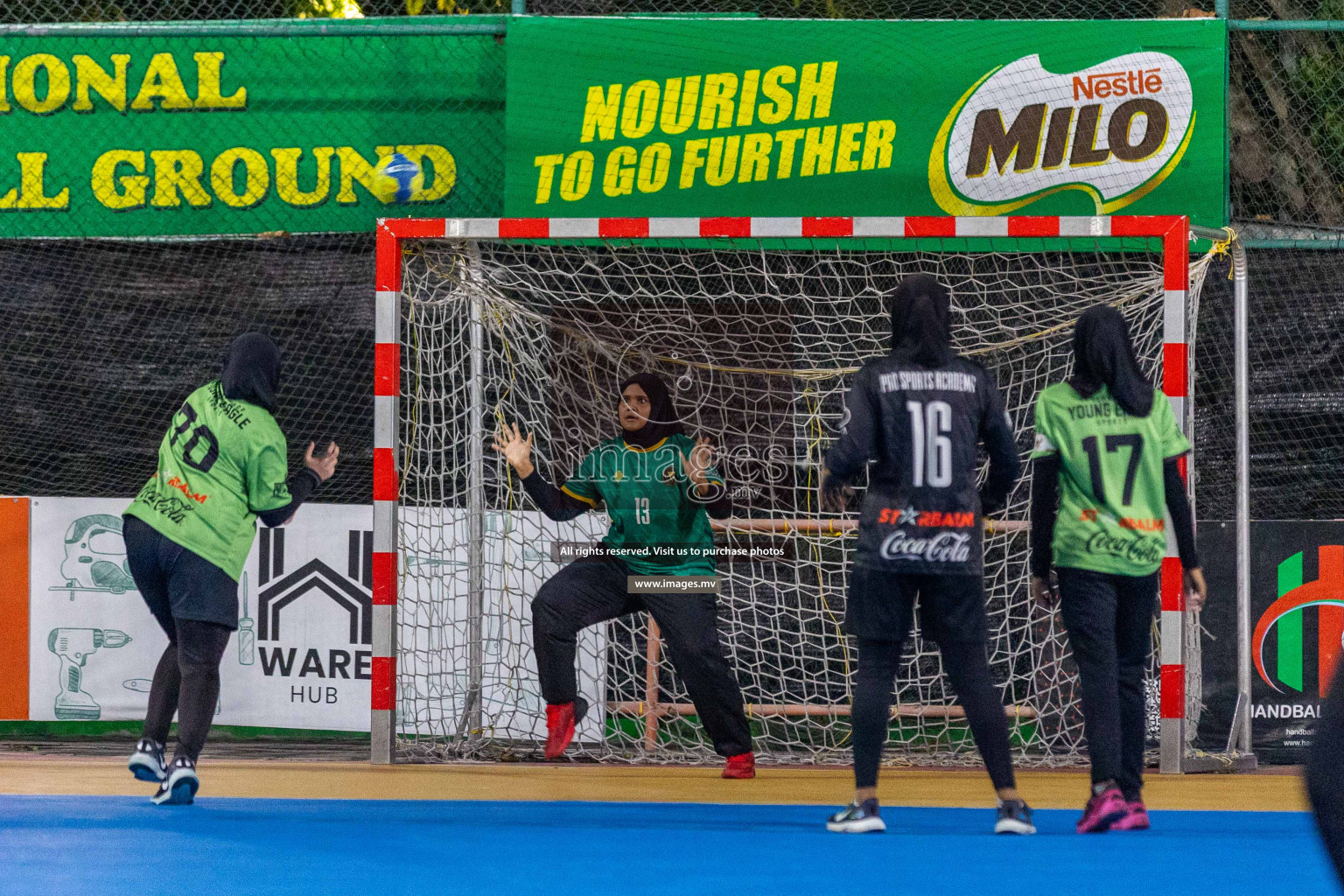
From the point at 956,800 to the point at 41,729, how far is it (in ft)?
15.5

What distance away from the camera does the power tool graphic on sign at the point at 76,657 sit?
716 centimetres

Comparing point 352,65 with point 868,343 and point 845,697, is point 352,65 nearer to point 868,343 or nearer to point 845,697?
point 868,343

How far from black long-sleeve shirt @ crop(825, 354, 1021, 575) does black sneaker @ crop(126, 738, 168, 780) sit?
276cm

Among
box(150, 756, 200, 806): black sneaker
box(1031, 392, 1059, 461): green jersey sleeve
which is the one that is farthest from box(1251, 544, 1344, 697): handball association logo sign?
box(150, 756, 200, 806): black sneaker

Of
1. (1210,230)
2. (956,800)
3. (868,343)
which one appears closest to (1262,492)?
(1210,230)

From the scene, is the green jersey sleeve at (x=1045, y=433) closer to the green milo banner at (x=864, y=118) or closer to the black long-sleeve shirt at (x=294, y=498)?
the black long-sleeve shirt at (x=294, y=498)

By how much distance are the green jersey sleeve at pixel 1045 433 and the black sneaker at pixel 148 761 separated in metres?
3.41

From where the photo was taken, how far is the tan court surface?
552cm

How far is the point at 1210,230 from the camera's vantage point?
6.68m

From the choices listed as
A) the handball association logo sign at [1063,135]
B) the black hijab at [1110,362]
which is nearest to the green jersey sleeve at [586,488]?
the black hijab at [1110,362]

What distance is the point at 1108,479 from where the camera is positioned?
4637 mm

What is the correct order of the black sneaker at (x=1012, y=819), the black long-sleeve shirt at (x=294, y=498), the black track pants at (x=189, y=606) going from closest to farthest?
the black sneaker at (x=1012, y=819) → the black track pants at (x=189, y=606) → the black long-sleeve shirt at (x=294, y=498)

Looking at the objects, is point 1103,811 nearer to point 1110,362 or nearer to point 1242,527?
point 1110,362

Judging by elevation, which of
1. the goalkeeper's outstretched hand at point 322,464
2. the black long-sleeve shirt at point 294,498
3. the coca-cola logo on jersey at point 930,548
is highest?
the goalkeeper's outstretched hand at point 322,464
